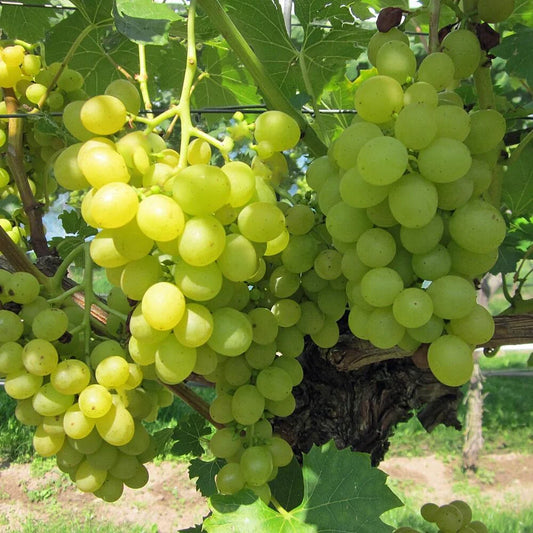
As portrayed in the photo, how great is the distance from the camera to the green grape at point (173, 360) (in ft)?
2.12

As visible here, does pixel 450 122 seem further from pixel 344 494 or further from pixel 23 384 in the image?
pixel 23 384

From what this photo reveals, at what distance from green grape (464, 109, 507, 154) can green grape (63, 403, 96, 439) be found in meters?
0.59

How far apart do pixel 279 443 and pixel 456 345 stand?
31 cm

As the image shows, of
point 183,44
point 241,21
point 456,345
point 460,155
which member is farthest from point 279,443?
point 183,44

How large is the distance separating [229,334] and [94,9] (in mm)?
753

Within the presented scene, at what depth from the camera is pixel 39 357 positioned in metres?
0.77

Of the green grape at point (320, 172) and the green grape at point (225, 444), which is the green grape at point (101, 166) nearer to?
the green grape at point (320, 172)

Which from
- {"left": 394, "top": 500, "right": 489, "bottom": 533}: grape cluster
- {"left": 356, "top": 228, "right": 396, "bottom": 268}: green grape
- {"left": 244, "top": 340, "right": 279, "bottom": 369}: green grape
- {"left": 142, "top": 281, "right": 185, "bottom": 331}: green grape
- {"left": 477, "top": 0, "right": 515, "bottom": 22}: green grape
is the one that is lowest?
{"left": 394, "top": 500, "right": 489, "bottom": 533}: grape cluster

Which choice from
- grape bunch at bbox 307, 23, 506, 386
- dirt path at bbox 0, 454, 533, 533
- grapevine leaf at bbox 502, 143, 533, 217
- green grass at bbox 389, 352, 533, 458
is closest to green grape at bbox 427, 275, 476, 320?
grape bunch at bbox 307, 23, 506, 386

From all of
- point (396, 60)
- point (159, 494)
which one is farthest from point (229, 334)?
point (159, 494)

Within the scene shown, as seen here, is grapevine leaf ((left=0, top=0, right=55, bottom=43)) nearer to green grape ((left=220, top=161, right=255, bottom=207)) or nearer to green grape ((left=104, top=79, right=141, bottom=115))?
green grape ((left=104, top=79, right=141, bottom=115))

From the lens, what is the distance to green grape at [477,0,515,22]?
2.45 feet

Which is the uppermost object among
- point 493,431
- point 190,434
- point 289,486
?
point 289,486

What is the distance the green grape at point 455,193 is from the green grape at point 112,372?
44cm
